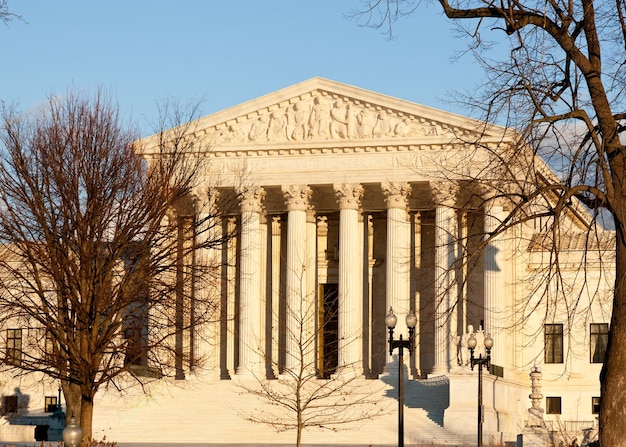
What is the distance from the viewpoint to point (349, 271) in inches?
2522

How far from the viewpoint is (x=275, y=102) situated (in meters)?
64.7

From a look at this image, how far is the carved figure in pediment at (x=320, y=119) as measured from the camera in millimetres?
64000

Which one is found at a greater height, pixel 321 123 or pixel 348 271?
pixel 321 123

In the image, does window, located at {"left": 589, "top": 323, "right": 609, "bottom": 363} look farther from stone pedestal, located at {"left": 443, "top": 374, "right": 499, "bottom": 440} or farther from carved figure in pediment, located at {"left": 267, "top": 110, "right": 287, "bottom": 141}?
carved figure in pediment, located at {"left": 267, "top": 110, "right": 287, "bottom": 141}

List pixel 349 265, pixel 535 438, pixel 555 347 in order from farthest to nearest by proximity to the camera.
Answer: pixel 555 347
pixel 349 265
pixel 535 438

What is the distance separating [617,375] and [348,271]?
43.4m

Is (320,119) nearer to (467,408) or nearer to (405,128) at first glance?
(405,128)

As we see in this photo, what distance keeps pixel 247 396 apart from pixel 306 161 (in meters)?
13.0

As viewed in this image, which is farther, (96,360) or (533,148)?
(96,360)

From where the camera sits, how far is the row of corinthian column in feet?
205

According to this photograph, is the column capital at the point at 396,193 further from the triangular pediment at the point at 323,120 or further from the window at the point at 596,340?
the window at the point at 596,340

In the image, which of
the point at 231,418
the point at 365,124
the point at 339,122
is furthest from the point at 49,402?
the point at 365,124

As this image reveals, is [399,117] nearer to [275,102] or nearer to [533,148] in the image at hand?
[275,102]

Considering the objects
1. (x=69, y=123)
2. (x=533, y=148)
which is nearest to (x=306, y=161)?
(x=69, y=123)
